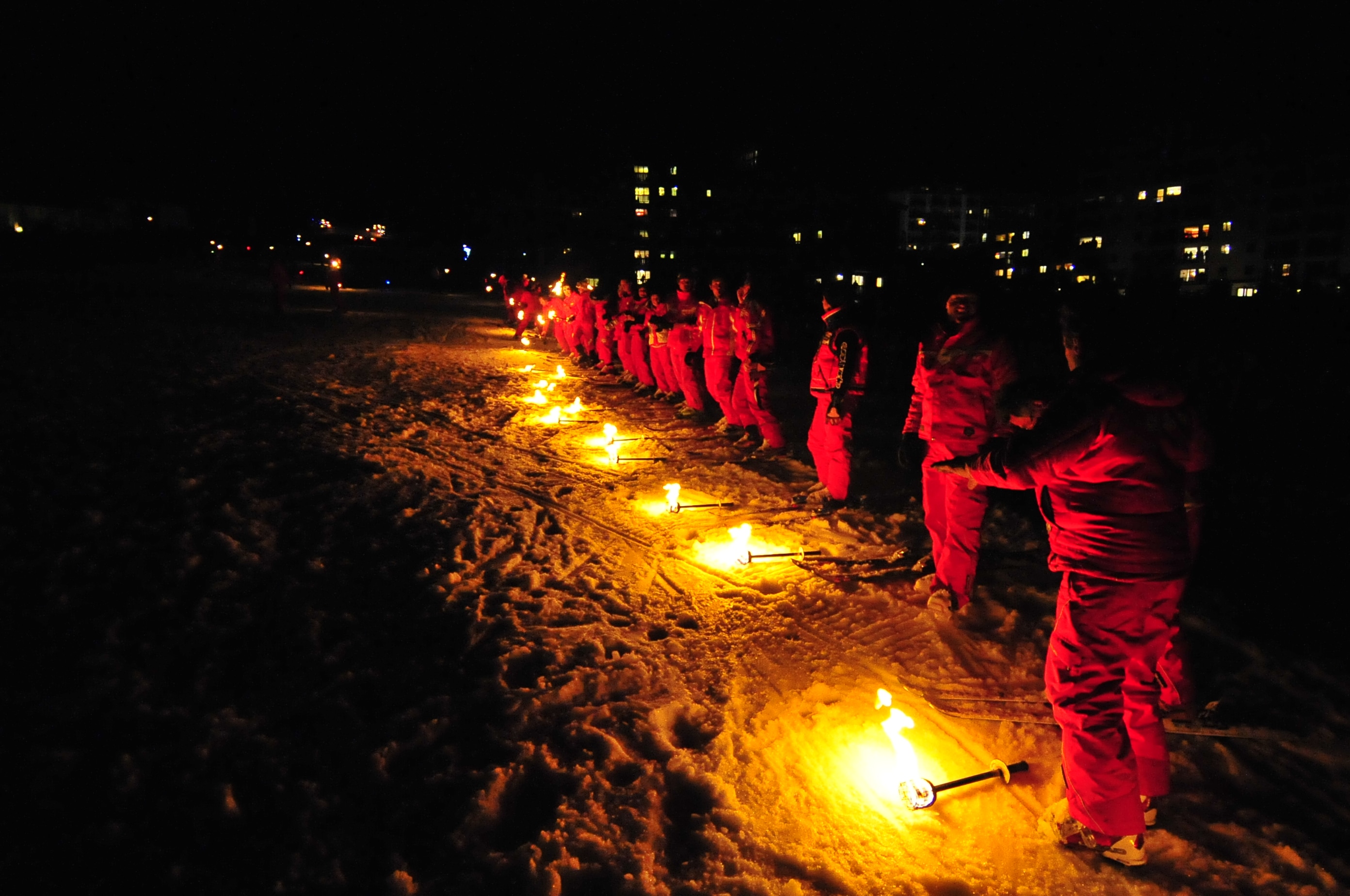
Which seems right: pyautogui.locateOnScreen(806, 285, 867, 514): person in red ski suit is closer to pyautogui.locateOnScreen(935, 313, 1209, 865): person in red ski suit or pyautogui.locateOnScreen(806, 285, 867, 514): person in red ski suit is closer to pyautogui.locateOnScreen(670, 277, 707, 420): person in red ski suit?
pyautogui.locateOnScreen(935, 313, 1209, 865): person in red ski suit

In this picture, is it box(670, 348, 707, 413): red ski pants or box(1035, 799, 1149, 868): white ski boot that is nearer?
box(1035, 799, 1149, 868): white ski boot

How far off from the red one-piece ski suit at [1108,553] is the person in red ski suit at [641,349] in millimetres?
10363

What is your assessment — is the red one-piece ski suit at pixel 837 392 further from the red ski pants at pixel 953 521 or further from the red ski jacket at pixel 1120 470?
the red ski jacket at pixel 1120 470

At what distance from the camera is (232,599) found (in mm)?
4613

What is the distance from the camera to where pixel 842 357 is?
632cm

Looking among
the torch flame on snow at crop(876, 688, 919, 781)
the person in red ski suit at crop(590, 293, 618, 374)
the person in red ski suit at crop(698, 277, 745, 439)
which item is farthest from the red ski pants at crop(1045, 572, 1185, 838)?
the person in red ski suit at crop(590, 293, 618, 374)

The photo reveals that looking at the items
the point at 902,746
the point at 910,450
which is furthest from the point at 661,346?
the point at 902,746

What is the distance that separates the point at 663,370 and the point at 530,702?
8.92 meters

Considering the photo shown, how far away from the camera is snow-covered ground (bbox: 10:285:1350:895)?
2.85 meters

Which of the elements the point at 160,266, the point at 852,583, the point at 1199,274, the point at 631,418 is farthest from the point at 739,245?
the point at 852,583

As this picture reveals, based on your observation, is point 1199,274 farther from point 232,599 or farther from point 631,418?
point 232,599

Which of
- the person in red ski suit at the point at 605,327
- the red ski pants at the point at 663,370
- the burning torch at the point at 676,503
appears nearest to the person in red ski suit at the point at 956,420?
the burning torch at the point at 676,503

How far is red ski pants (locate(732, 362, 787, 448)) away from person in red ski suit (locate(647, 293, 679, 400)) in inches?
91.8

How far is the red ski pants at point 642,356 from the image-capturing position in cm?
1327
